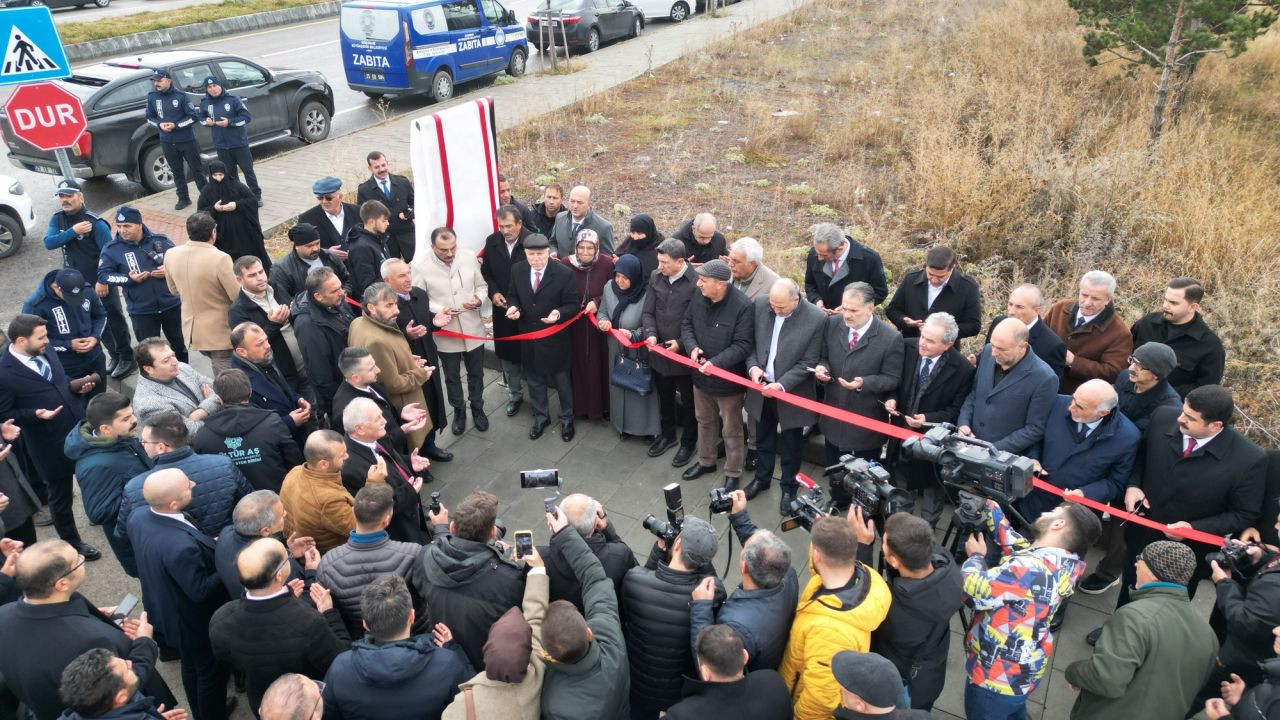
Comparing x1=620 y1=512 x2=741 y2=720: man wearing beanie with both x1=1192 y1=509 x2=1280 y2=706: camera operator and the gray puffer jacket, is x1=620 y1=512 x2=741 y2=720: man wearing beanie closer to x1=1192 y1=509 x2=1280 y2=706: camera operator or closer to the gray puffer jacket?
the gray puffer jacket

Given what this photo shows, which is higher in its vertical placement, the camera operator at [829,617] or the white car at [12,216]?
the camera operator at [829,617]

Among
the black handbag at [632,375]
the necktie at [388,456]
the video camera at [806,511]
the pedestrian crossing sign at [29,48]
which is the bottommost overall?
the black handbag at [632,375]

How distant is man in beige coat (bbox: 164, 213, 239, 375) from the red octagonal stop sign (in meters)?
1.38

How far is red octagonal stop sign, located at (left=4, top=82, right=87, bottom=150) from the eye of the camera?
672 cm

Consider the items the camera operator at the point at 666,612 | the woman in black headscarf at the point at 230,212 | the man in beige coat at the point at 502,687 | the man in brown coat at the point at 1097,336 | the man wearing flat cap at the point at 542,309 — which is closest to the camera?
the man in beige coat at the point at 502,687

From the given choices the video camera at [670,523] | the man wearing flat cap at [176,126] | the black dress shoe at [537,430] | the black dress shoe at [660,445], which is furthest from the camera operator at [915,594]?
the man wearing flat cap at [176,126]

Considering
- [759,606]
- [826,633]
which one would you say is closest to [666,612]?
[759,606]

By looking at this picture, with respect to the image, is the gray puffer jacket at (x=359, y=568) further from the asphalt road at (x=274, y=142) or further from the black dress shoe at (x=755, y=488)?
the asphalt road at (x=274, y=142)

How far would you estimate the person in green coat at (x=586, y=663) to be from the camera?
330 cm

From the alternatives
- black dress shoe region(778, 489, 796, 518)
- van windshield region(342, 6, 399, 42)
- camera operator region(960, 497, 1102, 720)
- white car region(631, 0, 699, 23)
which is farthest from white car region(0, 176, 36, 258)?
white car region(631, 0, 699, 23)

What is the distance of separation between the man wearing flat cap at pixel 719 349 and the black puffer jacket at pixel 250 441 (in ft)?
9.77

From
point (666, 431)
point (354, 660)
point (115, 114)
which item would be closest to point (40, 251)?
point (115, 114)

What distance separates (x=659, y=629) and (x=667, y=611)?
0.10m

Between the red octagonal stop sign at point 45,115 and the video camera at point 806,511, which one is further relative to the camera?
the red octagonal stop sign at point 45,115
